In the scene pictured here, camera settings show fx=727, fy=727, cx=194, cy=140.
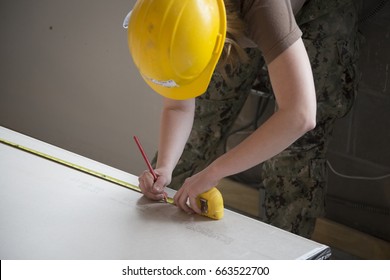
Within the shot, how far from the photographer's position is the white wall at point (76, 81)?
3408 mm

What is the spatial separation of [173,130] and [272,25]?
21.0 inches

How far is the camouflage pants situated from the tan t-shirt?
612 mm

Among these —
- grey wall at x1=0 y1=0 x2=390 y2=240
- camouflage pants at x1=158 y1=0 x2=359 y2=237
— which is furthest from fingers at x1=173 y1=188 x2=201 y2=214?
grey wall at x1=0 y1=0 x2=390 y2=240

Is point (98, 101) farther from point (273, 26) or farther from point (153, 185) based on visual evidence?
point (273, 26)

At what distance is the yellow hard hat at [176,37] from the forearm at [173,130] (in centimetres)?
41

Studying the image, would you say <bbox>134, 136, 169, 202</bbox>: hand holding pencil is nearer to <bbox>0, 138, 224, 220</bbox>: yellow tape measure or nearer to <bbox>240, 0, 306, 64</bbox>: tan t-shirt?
<bbox>0, 138, 224, 220</bbox>: yellow tape measure

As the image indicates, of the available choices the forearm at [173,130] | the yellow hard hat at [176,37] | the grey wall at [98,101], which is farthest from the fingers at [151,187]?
the grey wall at [98,101]

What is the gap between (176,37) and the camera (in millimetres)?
1663

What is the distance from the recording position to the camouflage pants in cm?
241

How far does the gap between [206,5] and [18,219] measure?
690 millimetres

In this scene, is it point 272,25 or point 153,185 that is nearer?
point 272,25

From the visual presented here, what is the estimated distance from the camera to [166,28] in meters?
1.66

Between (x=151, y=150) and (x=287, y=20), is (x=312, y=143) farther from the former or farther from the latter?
(x=151, y=150)

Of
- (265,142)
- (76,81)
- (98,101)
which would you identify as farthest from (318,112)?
(76,81)
